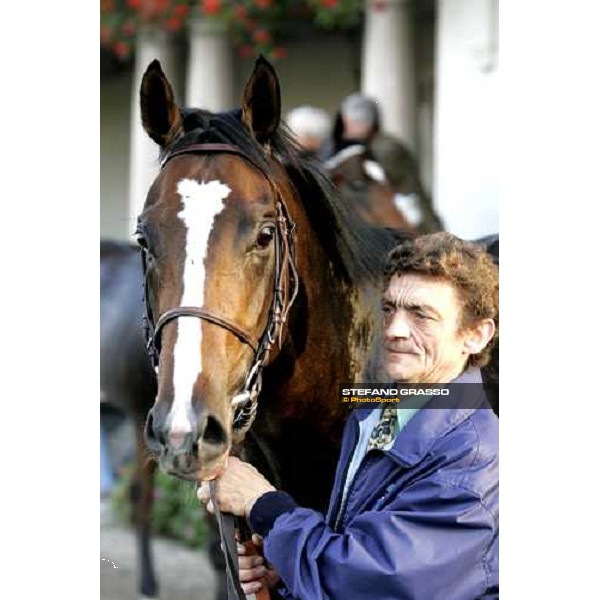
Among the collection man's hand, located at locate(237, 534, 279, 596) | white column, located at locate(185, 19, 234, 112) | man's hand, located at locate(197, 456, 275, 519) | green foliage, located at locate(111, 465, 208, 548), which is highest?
white column, located at locate(185, 19, 234, 112)

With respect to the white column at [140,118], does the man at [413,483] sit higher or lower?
lower

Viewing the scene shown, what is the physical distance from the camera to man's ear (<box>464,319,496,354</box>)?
2912mm

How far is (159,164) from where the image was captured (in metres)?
2.89

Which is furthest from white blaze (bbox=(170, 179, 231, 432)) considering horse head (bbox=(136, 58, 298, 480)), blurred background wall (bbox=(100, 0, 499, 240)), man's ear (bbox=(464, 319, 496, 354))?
man's ear (bbox=(464, 319, 496, 354))

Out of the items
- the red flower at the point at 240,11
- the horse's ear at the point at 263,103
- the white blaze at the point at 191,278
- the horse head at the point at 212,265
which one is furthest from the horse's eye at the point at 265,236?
the red flower at the point at 240,11

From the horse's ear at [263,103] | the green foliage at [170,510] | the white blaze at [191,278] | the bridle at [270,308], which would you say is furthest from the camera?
the green foliage at [170,510]

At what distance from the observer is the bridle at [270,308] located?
2715mm

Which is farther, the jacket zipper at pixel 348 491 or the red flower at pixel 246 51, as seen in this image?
the red flower at pixel 246 51

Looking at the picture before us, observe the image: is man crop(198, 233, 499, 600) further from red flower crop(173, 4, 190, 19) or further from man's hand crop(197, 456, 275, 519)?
red flower crop(173, 4, 190, 19)

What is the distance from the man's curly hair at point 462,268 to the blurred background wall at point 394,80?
0.07 metres

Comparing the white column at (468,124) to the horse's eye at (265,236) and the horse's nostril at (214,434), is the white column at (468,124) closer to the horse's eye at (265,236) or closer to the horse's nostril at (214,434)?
the horse's eye at (265,236)
